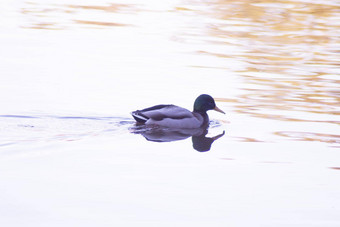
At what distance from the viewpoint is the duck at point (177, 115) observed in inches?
407

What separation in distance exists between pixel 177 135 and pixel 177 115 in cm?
37

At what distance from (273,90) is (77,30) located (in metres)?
5.77

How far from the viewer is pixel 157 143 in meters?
9.45

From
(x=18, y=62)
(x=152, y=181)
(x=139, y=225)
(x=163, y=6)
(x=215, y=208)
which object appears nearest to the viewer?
(x=139, y=225)

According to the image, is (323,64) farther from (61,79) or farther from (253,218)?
(253,218)

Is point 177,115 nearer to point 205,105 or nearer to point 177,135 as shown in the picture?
point 177,135

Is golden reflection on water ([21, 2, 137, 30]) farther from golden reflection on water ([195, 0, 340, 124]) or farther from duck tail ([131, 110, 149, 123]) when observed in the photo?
duck tail ([131, 110, 149, 123])

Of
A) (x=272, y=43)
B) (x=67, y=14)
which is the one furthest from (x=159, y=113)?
(x=67, y=14)

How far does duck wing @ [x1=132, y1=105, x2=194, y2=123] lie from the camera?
10281 millimetres

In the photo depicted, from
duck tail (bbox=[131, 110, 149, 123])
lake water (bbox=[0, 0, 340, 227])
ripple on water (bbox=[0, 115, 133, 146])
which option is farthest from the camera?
duck tail (bbox=[131, 110, 149, 123])

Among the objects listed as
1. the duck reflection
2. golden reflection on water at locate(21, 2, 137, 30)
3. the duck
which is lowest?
the duck reflection

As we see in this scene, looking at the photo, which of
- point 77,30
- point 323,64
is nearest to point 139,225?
point 323,64

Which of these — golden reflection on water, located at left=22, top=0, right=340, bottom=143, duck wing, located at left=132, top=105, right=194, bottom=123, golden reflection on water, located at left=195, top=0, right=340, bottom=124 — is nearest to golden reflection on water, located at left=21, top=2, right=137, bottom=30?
golden reflection on water, located at left=22, top=0, right=340, bottom=143

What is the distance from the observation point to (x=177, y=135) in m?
10.2
